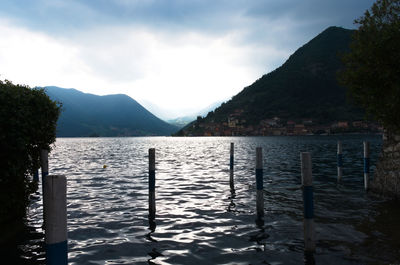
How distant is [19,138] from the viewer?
21.3 ft

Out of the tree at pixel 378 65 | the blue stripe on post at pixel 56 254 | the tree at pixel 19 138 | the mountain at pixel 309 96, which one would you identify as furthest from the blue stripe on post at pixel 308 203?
the mountain at pixel 309 96

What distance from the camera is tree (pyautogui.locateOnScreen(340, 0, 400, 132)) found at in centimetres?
923

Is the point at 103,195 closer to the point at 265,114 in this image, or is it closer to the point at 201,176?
the point at 201,176

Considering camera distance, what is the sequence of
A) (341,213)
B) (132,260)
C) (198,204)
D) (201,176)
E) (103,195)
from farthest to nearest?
(201,176), (103,195), (198,204), (341,213), (132,260)

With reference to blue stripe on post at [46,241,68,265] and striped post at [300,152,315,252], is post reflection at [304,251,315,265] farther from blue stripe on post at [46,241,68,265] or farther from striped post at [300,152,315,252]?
blue stripe on post at [46,241,68,265]

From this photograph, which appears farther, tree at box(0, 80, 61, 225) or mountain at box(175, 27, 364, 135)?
mountain at box(175, 27, 364, 135)

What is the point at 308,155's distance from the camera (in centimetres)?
611

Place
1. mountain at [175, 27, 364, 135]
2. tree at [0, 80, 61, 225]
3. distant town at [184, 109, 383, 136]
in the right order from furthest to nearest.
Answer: mountain at [175, 27, 364, 135], distant town at [184, 109, 383, 136], tree at [0, 80, 61, 225]

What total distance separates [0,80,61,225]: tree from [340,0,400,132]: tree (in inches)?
429

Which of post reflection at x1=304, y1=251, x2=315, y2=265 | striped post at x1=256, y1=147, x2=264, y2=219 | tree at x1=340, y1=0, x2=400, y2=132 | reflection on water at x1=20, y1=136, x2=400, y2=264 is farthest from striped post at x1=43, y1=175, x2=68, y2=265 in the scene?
tree at x1=340, y1=0, x2=400, y2=132

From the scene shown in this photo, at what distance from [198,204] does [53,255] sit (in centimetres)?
824

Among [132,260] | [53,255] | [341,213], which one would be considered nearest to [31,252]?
[132,260]

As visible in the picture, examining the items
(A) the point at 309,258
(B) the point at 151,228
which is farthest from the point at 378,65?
(B) the point at 151,228

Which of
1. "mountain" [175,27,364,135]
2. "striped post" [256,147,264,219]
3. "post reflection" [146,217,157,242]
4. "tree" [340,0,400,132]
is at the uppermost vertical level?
"mountain" [175,27,364,135]
